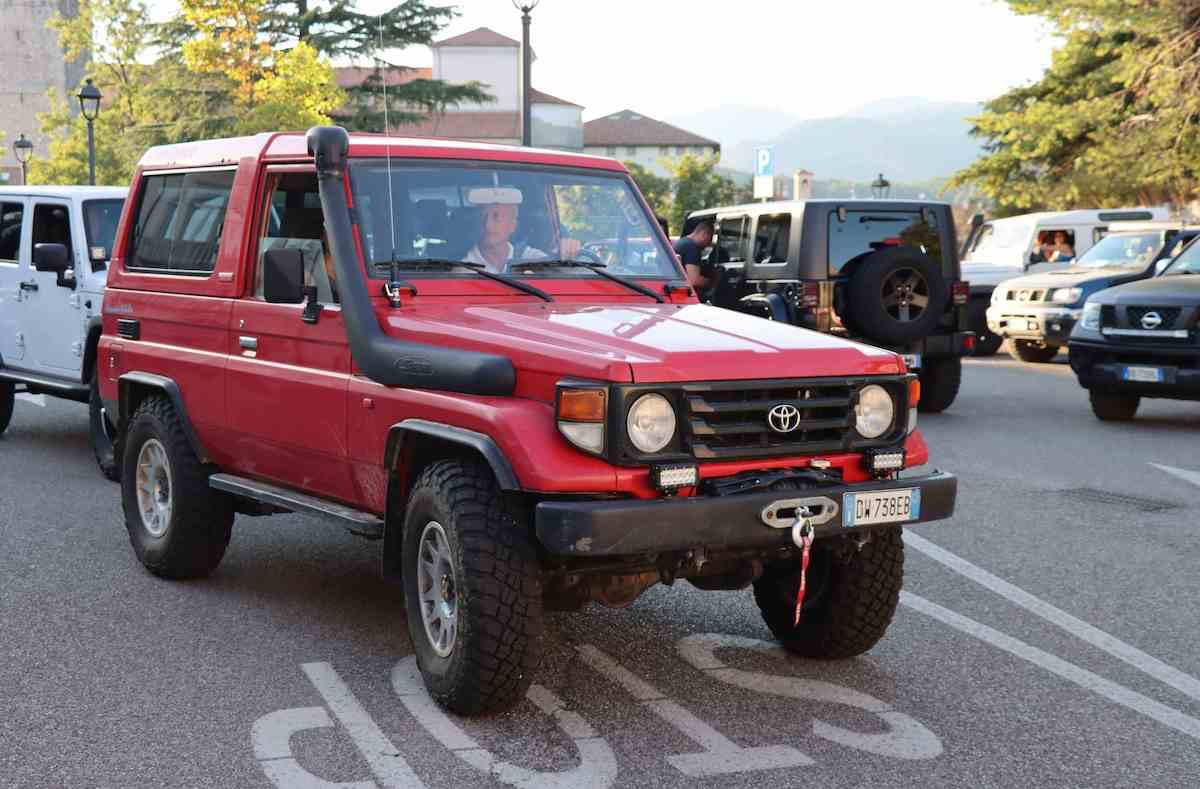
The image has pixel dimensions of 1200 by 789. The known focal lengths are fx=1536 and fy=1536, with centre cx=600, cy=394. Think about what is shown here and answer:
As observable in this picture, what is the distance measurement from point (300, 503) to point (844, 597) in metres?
2.13

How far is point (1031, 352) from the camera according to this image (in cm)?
2066

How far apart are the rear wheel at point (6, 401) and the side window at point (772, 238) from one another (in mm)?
6893

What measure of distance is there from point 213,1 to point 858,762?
127 feet

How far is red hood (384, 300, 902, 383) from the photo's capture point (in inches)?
190

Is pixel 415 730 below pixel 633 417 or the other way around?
below

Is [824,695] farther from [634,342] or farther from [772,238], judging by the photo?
[772,238]

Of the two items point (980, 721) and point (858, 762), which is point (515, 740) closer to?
point (858, 762)

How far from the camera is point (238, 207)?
6570mm

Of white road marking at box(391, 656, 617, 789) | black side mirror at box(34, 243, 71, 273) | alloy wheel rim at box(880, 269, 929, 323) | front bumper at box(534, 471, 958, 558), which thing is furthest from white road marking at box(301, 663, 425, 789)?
alloy wheel rim at box(880, 269, 929, 323)

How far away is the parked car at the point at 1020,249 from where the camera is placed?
21.8 metres

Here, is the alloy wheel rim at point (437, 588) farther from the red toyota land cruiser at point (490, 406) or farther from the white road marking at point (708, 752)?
the white road marking at point (708, 752)

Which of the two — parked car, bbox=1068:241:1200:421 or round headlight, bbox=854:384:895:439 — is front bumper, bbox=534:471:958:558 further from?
parked car, bbox=1068:241:1200:421

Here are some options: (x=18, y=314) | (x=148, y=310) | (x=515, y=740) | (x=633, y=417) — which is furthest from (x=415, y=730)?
(x=18, y=314)

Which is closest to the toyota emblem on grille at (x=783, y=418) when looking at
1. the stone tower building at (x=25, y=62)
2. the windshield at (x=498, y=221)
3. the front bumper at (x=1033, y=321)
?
the windshield at (x=498, y=221)
